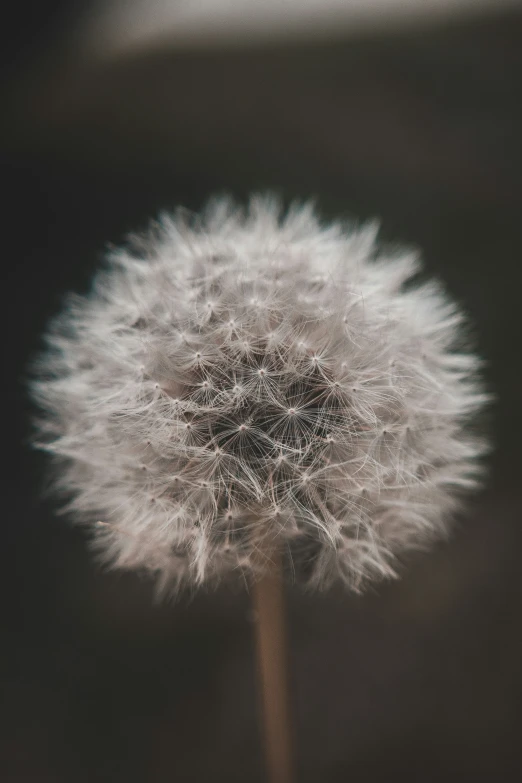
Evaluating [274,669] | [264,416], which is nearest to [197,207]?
[264,416]

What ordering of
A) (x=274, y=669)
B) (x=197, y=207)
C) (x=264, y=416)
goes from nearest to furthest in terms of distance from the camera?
(x=264, y=416) → (x=274, y=669) → (x=197, y=207)

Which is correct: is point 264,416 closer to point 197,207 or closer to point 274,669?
point 274,669

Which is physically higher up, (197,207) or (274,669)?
(197,207)

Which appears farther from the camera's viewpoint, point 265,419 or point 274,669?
point 274,669

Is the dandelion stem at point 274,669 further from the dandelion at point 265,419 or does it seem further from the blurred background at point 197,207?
the blurred background at point 197,207

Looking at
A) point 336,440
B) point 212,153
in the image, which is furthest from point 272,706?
point 212,153

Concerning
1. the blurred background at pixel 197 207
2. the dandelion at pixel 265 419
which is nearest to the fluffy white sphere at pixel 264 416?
the dandelion at pixel 265 419

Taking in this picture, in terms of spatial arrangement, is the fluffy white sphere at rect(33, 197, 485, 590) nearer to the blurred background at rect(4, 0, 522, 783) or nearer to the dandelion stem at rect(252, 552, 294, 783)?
the dandelion stem at rect(252, 552, 294, 783)
